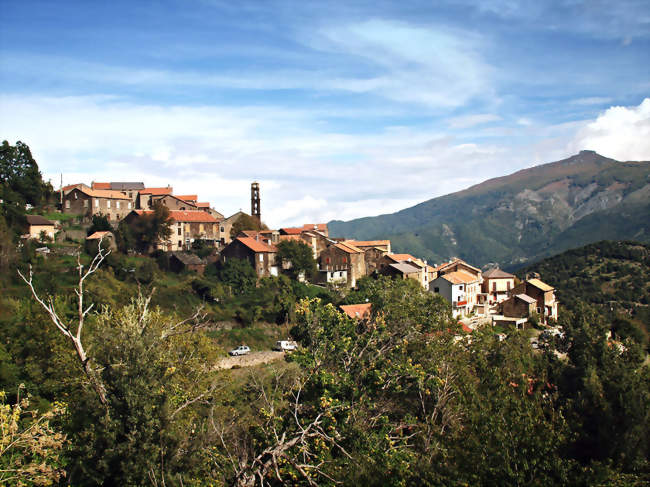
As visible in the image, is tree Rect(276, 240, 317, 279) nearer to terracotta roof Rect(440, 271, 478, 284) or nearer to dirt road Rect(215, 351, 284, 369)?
terracotta roof Rect(440, 271, 478, 284)

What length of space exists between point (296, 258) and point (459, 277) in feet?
60.1

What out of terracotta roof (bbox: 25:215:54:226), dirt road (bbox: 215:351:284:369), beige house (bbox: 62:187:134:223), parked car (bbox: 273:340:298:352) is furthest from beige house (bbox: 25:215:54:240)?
parked car (bbox: 273:340:298:352)

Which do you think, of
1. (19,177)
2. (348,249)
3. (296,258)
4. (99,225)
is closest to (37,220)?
(99,225)

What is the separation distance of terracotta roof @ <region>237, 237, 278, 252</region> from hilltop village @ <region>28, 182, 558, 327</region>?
0.36ft

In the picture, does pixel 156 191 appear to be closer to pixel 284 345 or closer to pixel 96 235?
pixel 96 235

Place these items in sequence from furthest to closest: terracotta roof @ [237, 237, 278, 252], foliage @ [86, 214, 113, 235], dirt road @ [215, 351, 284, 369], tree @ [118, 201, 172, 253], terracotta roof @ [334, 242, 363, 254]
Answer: terracotta roof @ [334, 242, 363, 254], terracotta roof @ [237, 237, 278, 252], tree @ [118, 201, 172, 253], foliage @ [86, 214, 113, 235], dirt road @ [215, 351, 284, 369]

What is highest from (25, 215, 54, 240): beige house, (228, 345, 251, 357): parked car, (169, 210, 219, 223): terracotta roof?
(169, 210, 219, 223): terracotta roof

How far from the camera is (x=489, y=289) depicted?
6538 cm

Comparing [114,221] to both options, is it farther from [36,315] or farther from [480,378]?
[480,378]

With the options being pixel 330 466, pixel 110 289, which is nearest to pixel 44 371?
pixel 110 289

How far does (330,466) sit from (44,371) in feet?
67.1

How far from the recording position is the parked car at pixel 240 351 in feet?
141

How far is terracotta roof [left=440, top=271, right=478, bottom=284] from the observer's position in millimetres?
58312

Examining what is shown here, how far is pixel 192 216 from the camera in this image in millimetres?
60312
